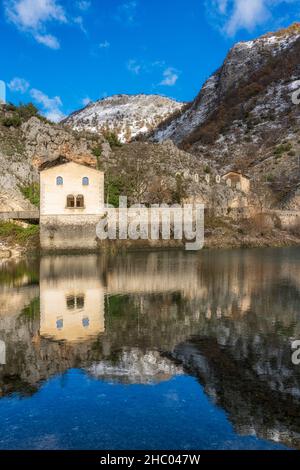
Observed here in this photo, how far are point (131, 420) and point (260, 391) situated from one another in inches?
100.0

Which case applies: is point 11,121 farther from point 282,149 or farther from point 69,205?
point 282,149

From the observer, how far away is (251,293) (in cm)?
1912

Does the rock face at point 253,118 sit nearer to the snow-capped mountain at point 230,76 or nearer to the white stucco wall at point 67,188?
the snow-capped mountain at point 230,76

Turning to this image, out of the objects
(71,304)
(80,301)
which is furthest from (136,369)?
(80,301)

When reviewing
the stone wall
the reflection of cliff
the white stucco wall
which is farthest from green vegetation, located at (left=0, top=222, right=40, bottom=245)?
the reflection of cliff

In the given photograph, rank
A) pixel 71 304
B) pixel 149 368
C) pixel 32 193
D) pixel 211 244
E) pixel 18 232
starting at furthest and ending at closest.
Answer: pixel 211 244 < pixel 32 193 < pixel 18 232 < pixel 71 304 < pixel 149 368

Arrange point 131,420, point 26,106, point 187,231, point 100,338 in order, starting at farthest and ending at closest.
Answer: point 26,106 < point 187,231 < point 100,338 < point 131,420

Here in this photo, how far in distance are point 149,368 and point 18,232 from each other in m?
33.7

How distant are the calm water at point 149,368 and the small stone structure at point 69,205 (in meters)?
22.5

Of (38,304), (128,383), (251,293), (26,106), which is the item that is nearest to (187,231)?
(26,106)

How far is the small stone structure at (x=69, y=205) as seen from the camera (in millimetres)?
42562

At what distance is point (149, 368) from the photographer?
1002 centimetres

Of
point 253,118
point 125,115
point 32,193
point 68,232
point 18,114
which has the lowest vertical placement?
point 68,232
